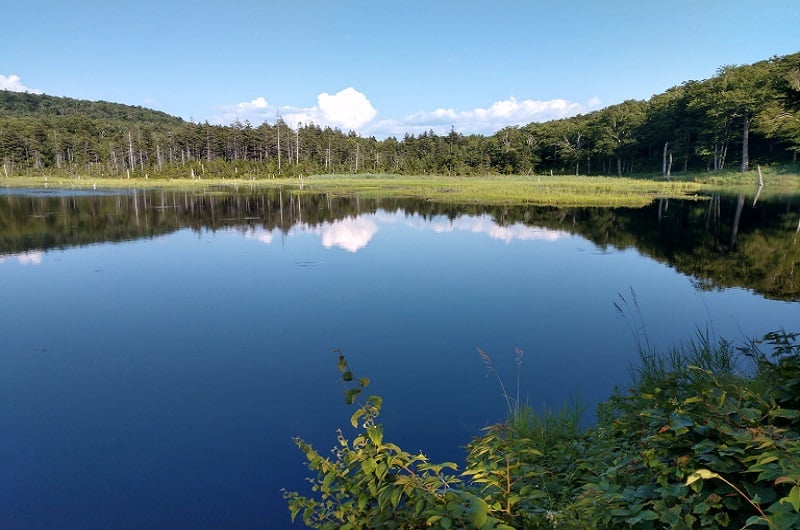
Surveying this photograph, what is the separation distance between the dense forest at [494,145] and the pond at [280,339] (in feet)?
157

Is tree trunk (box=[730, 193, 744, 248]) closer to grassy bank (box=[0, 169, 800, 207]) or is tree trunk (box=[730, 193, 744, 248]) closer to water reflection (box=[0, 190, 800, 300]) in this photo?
water reflection (box=[0, 190, 800, 300])

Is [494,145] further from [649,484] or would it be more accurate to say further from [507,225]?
[649,484]

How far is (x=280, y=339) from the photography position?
414 inches

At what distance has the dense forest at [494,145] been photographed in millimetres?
61312

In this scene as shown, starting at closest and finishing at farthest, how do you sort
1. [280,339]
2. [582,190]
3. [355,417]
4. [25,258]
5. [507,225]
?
[355,417], [280,339], [25,258], [507,225], [582,190]

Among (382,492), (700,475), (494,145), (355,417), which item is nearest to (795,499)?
(700,475)

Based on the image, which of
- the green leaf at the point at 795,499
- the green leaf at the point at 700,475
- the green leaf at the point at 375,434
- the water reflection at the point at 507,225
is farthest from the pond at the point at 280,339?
the green leaf at the point at 795,499

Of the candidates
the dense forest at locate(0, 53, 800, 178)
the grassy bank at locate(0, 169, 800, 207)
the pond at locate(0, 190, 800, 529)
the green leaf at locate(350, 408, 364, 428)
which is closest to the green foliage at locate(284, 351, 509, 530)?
the green leaf at locate(350, 408, 364, 428)

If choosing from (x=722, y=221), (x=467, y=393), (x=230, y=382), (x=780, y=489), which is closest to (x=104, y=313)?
(x=230, y=382)

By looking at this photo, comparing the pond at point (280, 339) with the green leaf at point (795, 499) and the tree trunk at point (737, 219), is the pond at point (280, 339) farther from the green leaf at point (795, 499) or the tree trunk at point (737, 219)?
the green leaf at point (795, 499)

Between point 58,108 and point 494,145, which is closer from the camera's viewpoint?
point 494,145

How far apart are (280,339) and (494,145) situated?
3790 inches

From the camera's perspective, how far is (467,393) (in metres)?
8.07

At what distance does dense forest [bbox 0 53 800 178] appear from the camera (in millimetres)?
61312
